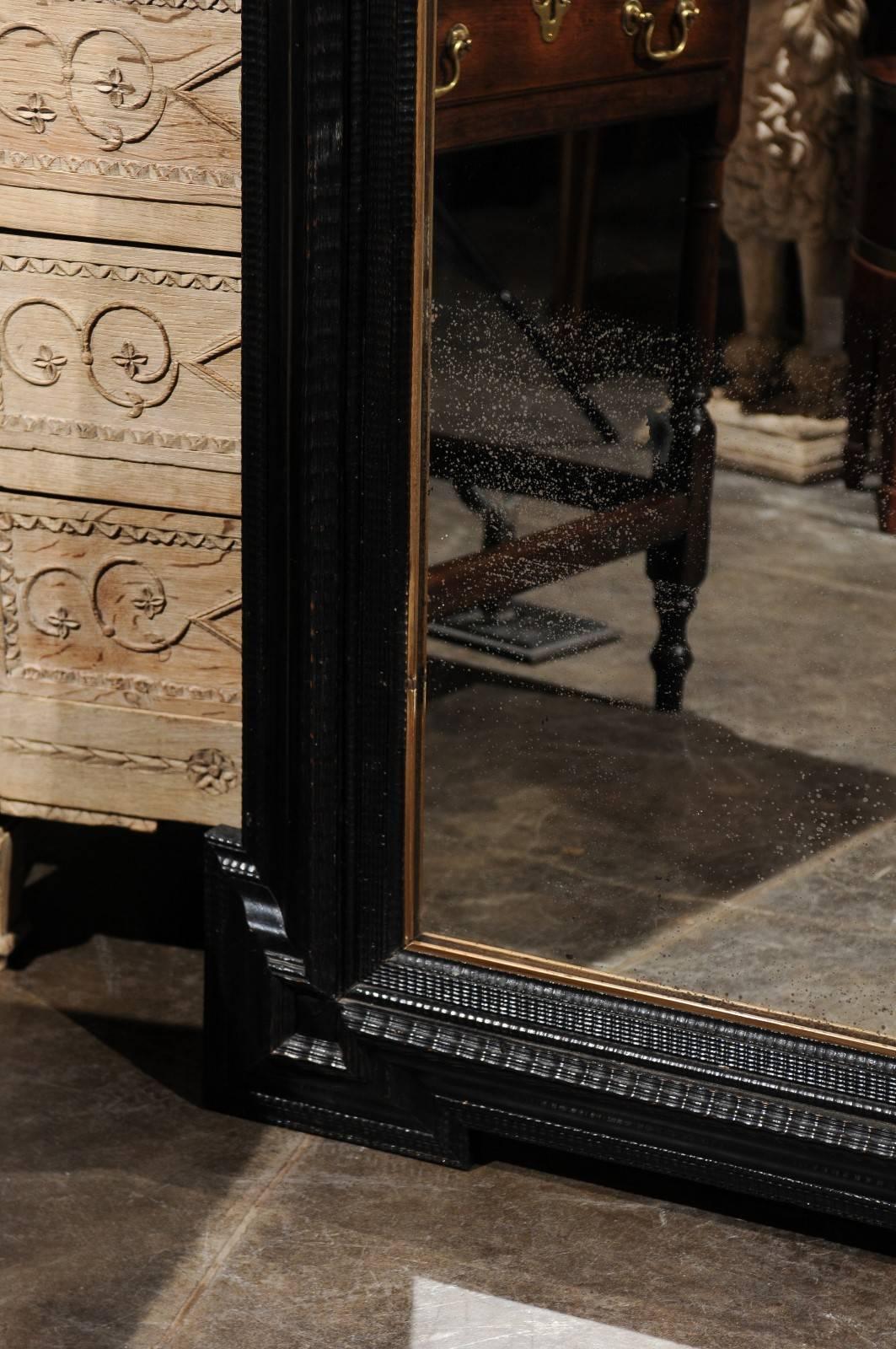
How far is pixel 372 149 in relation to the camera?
154 cm

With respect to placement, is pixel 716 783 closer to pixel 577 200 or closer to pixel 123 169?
pixel 577 200

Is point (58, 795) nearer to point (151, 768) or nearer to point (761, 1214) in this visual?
point (151, 768)

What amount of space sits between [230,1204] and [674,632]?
24.0 inches

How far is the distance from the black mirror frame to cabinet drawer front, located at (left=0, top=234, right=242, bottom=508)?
0.34 feet

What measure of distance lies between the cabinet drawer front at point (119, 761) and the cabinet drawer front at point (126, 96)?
18.8 inches

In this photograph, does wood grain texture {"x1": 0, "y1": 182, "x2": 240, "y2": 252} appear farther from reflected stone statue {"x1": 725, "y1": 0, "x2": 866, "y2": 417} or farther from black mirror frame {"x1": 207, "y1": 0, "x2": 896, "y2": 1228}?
reflected stone statue {"x1": 725, "y1": 0, "x2": 866, "y2": 417}

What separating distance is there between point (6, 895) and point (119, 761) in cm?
22

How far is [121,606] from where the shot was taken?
184 centimetres

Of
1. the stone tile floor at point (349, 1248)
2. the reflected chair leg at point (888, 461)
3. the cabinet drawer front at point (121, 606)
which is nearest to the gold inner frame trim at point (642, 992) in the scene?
the stone tile floor at point (349, 1248)

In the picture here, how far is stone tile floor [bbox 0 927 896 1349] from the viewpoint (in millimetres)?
1578

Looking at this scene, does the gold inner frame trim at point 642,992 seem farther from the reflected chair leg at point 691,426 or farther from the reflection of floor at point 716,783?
the reflected chair leg at point 691,426

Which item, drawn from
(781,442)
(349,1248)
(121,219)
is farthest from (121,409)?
(349,1248)

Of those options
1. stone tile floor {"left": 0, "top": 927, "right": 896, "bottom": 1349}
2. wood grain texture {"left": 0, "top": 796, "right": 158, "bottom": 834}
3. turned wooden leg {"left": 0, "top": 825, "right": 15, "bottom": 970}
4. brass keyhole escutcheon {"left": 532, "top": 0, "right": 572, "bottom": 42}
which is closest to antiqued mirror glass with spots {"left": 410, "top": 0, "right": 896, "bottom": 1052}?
brass keyhole escutcheon {"left": 532, "top": 0, "right": 572, "bottom": 42}

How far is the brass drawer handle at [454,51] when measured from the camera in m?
1.53
